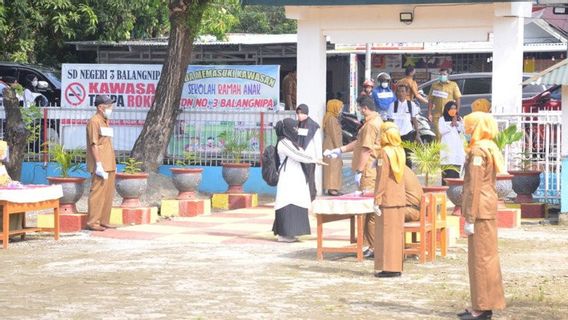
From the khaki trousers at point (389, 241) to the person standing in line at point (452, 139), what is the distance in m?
6.86

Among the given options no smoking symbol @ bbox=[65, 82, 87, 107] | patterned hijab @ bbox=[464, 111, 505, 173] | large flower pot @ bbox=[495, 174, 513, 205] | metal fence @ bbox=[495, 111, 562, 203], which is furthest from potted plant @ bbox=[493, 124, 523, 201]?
no smoking symbol @ bbox=[65, 82, 87, 107]

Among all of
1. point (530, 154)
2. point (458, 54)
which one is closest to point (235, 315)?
point (530, 154)

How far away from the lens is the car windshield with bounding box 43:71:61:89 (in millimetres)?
27862

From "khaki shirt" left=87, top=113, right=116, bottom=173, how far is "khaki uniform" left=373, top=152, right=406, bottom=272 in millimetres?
5350

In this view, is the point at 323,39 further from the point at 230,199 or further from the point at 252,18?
the point at 252,18

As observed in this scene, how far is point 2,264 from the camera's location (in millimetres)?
14102

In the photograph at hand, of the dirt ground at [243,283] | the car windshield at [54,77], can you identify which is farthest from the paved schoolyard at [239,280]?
the car windshield at [54,77]

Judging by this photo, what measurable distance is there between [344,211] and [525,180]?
5.72 metres

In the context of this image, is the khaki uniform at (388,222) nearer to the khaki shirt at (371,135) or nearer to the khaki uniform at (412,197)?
the khaki uniform at (412,197)

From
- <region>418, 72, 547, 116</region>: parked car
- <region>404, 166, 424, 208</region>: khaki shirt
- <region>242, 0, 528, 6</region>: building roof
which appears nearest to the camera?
<region>404, 166, 424, 208</region>: khaki shirt

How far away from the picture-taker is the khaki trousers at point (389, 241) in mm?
12883

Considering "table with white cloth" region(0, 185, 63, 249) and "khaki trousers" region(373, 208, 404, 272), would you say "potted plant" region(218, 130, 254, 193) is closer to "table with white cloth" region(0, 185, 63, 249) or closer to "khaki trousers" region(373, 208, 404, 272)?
"table with white cloth" region(0, 185, 63, 249)

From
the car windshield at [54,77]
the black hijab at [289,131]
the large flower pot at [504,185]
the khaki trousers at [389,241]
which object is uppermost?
the car windshield at [54,77]

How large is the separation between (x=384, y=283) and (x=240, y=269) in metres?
1.74
